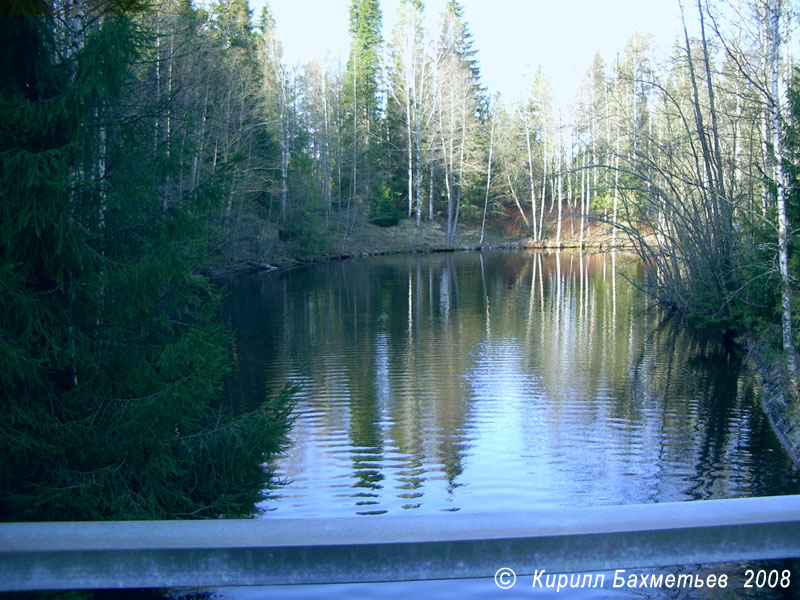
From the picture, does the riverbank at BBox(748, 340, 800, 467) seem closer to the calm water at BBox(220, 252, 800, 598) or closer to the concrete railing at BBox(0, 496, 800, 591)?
the calm water at BBox(220, 252, 800, 598)

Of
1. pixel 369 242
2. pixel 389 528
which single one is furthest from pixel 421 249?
pixel 389 528

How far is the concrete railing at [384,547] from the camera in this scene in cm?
158

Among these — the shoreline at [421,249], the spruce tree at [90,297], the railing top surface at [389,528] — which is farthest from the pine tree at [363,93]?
the railing top surface at [389,528]

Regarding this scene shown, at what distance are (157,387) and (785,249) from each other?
32.2 ft

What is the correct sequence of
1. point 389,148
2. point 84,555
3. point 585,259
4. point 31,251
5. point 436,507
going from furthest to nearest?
point 389,148, point 585,259, point 436,507, point 31,251, point 84,555

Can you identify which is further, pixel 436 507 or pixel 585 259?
pixel 585 259

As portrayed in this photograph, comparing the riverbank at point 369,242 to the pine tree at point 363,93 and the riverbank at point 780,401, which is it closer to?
the pine tree at point 363,93

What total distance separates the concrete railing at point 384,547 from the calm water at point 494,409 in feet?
3.79

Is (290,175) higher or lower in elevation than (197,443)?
higher

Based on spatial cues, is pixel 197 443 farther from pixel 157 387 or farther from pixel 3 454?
pixel 3 454

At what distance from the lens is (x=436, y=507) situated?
7969 mm

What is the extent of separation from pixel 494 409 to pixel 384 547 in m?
10.7

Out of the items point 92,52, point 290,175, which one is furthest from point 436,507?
point 290,175

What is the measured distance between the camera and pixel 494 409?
476 inches
